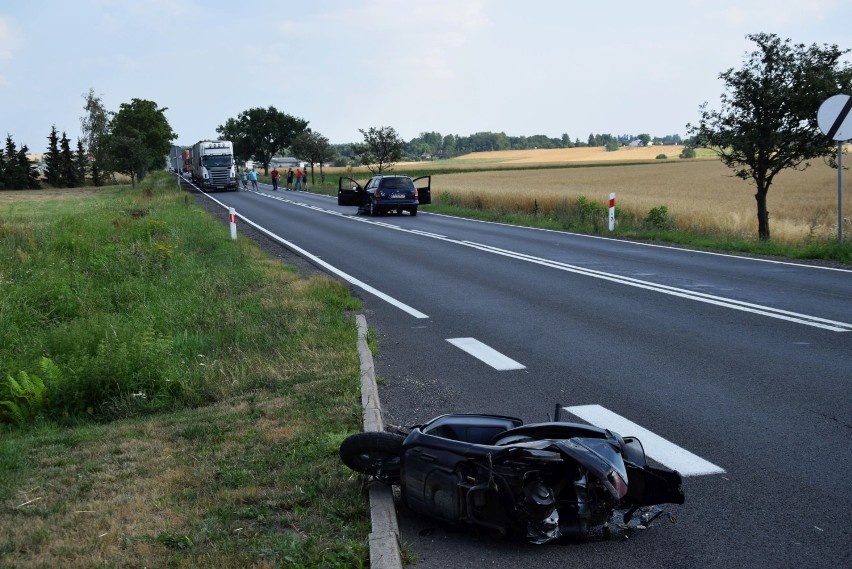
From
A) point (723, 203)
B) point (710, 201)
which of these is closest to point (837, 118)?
point (723, 203)

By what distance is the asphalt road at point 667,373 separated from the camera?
4.03 meters

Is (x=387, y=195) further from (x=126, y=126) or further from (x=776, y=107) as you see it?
(x=126, y=126)

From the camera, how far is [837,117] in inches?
621

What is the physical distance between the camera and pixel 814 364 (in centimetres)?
745

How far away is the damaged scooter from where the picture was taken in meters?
3.87

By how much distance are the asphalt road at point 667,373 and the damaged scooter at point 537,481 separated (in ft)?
0.44

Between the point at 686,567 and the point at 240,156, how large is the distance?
143 meters

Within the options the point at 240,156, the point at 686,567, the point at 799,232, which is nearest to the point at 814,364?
the point at 686,567

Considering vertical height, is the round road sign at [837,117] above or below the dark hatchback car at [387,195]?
above

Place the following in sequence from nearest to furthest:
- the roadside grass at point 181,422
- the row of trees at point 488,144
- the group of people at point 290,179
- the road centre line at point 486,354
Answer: the roadside grass at point 181,422 < the road centre line at point 486,354 < the group of people at point 290,179 < the row of trees at point 488,144

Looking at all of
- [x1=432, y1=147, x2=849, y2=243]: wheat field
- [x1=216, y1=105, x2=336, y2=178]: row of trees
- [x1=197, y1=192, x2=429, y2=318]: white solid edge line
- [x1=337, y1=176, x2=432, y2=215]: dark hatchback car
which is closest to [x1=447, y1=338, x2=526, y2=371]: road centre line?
[x1=197, y1=192, x2=429, y2=318]: white solid edge line

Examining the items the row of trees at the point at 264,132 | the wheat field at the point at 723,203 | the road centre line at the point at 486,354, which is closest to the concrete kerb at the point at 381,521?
the road centre line at the point at 486,354

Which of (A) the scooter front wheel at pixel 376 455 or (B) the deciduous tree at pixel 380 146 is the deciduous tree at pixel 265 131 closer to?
(B) the deciduous tree at pixel 380 146

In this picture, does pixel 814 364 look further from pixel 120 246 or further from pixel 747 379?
pixel 120 246
